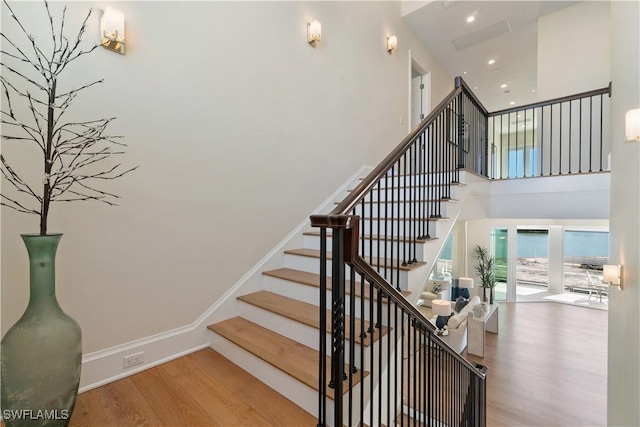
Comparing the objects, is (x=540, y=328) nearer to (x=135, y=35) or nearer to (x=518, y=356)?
(x=518, y=356)

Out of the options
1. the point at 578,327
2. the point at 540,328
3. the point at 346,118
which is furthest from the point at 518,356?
the point at 346,118

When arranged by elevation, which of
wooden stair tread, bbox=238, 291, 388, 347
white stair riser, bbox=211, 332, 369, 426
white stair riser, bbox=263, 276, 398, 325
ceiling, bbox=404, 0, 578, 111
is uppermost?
ceiling, bbox=404, 0, 578, 111

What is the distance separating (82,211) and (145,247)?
1.45 feet

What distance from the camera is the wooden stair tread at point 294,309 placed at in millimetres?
1924

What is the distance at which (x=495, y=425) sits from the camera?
11.9ft

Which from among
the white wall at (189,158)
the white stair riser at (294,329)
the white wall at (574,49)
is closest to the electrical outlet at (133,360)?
the white wall at (189,158)

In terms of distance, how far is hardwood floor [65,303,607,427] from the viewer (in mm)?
1667

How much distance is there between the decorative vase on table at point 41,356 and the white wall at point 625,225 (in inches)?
122

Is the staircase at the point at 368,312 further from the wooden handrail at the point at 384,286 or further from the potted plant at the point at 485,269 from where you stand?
the potted plant at the point at 485,269

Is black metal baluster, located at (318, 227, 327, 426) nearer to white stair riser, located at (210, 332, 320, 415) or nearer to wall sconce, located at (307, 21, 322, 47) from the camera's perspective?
white stair riser, located at (210, 332, 320, 415)

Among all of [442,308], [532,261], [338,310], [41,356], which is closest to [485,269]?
[532,261]

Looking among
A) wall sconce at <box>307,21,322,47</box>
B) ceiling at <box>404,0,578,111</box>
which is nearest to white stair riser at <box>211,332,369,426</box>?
wall sconce at <box>307,21,322,47</box>

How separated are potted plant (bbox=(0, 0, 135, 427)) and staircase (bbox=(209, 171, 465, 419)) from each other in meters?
0.99

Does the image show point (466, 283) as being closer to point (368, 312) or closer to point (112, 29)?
point (368, 312)
